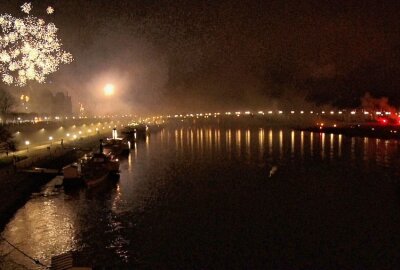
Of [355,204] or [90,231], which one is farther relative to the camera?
[355,204]

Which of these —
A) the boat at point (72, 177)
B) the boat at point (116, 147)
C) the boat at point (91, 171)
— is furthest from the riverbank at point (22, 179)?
the boat at point (116, 147)

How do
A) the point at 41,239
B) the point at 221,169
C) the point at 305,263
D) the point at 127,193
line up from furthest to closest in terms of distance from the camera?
the point at 221,169 < the point at 127,193 < the point at 41,239 < the point at 305,263

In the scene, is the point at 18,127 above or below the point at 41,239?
above


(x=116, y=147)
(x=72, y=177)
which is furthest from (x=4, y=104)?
(x=72, y=177)

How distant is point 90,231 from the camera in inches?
869

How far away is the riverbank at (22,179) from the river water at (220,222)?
90 cm

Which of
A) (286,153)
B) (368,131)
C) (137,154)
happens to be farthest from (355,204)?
(368,131)

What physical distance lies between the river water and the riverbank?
0.90m

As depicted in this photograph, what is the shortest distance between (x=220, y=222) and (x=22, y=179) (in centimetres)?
1709

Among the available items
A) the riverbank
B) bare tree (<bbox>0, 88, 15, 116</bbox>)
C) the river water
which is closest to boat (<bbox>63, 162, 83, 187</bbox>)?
the river water

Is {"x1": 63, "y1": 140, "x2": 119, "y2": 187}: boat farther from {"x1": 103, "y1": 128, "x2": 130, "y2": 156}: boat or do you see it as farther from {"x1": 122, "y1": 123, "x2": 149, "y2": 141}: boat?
{"x1": 122, "y1": 123, "x2": 149, "y2": 141}: boat

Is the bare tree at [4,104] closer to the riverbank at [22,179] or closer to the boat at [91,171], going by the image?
the riverbank at [22,179]

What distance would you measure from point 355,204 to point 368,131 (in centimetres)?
7086

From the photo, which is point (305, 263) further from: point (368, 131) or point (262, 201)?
point (368, 131)
